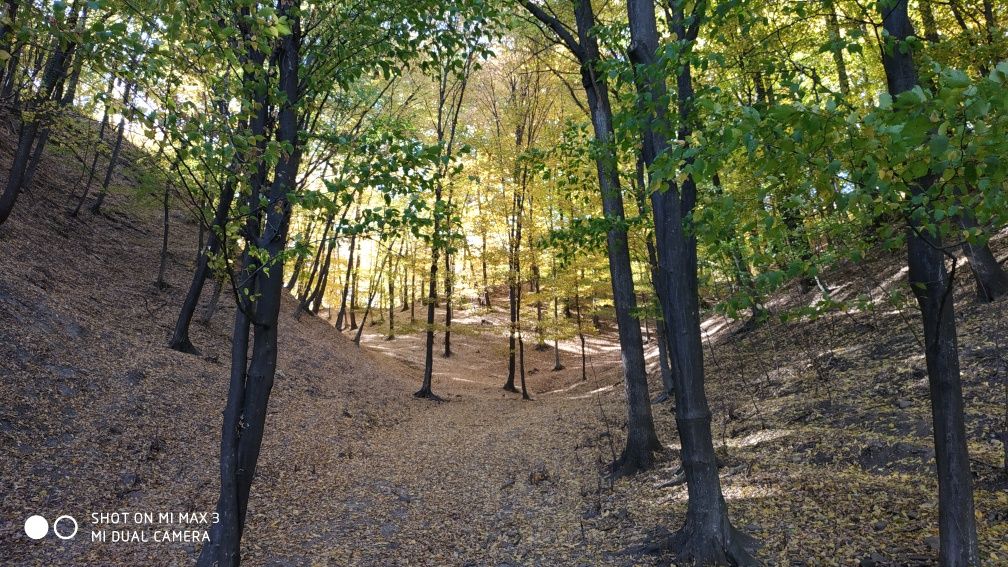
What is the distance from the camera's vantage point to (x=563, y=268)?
8.69m

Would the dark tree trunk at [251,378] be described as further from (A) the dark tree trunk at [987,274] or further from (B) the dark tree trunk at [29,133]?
(A) the dark tree trunk at [987,274]

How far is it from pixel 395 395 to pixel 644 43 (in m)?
14.3

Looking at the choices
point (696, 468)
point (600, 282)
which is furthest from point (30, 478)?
point (600, 282)

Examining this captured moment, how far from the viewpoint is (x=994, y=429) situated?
5680mm

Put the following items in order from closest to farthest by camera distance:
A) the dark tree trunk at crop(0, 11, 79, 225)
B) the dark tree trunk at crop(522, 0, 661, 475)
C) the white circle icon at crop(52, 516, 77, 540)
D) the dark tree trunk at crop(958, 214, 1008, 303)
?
the white circle icon at crop(52, 516, 77, 540) < the dark tree trunk at crop(522, 0, 661, 475) < the dark tree trunk at crop(0, 11, 79, 225) < the dark tree trunk at crop(958, 214, 1008, 303)

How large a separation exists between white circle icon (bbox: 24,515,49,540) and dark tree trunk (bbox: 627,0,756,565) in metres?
6.31

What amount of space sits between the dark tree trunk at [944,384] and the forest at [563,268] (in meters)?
0.02

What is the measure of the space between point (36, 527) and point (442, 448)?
6797 millimetres

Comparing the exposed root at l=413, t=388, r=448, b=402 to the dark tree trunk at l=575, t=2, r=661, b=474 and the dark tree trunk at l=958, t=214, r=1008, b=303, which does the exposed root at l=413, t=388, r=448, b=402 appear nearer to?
the dark tree trunk at l=575, t=2, r=661, b=474

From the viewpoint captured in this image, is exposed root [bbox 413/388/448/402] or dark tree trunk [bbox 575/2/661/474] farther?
exposed root [bbox 413/388/448/402]

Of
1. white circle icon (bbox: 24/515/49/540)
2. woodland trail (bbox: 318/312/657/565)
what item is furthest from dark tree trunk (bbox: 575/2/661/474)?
white circle icon (bbox: 24/515/49/540)

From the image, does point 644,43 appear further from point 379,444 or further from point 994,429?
point 379,444

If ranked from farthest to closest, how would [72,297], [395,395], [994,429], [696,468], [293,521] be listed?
[395,395] → [72,297] → [293,521] → [994,429] → [696,468]

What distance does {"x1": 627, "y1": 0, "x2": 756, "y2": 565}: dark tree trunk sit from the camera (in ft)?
15.2
